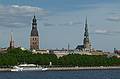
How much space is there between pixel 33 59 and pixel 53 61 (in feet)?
Result: 27.0

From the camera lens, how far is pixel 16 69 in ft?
510

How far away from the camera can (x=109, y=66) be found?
19600 centimetres

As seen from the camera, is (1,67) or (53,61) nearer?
(1,67)

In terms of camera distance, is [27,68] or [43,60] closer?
[27,68]

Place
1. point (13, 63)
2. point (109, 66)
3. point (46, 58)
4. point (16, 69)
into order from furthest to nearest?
point (109, 66) → point (46, 58) → point (13, 63) → point (16, 69)

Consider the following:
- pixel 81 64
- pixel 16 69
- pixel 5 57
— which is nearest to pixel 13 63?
pixel 5 57

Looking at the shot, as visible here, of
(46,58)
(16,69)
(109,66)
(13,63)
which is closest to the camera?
(16,69)

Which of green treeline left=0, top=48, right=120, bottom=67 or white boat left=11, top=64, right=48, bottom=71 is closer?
white boat left=11, top=64, right=48, bottom=71

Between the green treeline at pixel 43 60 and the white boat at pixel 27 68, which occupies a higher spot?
the green treeline at pixel 43 60

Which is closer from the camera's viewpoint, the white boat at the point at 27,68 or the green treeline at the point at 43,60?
the white boat at the point at 27,68

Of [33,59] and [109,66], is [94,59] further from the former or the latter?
[33,59]

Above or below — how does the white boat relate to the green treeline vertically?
below

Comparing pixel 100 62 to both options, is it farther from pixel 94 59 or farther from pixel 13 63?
pixel 13 63

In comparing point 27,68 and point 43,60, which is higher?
point 43,60
